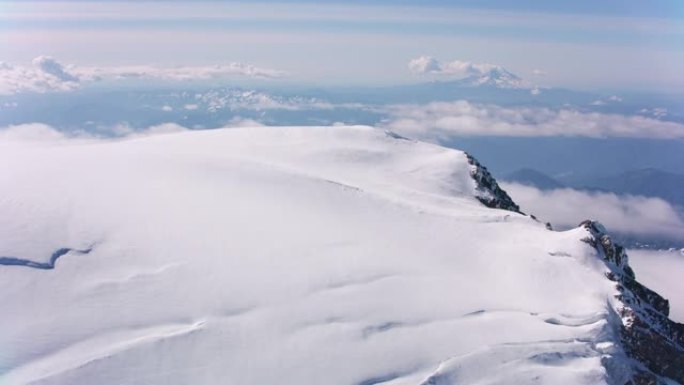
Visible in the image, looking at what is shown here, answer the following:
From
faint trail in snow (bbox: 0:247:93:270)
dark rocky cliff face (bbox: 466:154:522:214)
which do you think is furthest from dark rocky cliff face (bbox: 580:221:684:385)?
faint trail in snow (bbox: 0:247:93:270)

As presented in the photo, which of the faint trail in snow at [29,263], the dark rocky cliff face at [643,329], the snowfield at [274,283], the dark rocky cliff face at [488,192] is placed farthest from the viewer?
the dark rocky cliff face at [488,192]

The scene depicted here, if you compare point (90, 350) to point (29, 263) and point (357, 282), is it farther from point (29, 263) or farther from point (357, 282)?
point (357, 282)

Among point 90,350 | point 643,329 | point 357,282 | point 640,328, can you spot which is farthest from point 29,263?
point 643,329

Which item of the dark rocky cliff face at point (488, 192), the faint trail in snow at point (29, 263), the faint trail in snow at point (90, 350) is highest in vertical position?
the dark rocky cliff face at point (488, 192)

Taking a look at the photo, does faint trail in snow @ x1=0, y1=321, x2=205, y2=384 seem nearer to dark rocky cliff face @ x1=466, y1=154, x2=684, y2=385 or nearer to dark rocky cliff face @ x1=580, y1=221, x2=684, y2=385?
dark rocky cliff face @ x1=466, y1=154, x2=684, y2=385

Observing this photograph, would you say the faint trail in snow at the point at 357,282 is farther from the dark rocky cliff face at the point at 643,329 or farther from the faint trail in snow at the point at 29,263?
the faint trail in snow at the point at 29,263

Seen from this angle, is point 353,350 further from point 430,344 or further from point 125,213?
point 125,213

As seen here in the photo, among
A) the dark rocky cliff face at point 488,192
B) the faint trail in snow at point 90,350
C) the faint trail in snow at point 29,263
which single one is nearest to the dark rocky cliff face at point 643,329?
the dark rocky cliff face at point 488,192

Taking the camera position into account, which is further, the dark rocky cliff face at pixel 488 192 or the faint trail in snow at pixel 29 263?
the dark rocky cliff face at pixel 488 192
